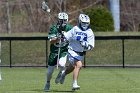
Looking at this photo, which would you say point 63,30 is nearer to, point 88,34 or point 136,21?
point 88,34

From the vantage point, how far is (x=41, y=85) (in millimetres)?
20266

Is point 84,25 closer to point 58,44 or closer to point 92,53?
point 58,44

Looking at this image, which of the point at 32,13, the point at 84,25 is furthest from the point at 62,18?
the point at 32,13

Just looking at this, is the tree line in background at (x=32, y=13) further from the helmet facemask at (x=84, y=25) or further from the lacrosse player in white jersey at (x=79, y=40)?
the helmet facemask at (x=84, y=25)

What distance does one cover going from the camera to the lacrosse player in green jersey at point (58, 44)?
57.2ft

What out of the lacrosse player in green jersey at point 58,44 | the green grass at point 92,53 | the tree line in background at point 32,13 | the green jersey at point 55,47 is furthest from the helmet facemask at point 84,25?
the tree line in background at point 32,13

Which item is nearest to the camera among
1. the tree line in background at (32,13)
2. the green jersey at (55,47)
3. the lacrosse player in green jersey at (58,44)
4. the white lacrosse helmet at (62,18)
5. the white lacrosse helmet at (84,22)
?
the white lacrosse helmet at (84,22)

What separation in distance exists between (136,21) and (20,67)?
78.8 ft

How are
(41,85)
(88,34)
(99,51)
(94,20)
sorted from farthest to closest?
(94,20) → (99,51) → (41,85) → (88,34)

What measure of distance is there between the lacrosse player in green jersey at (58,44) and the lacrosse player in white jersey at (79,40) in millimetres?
370

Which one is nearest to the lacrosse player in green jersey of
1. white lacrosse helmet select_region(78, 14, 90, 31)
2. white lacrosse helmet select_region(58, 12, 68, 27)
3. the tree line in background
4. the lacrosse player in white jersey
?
white lacrosse helmet select_region(58, 12, 68, 27)

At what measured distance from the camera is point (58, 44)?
18.0 metres

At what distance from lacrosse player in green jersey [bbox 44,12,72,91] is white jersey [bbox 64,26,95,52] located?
1.35ft

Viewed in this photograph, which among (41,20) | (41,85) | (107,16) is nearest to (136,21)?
(41,20)
